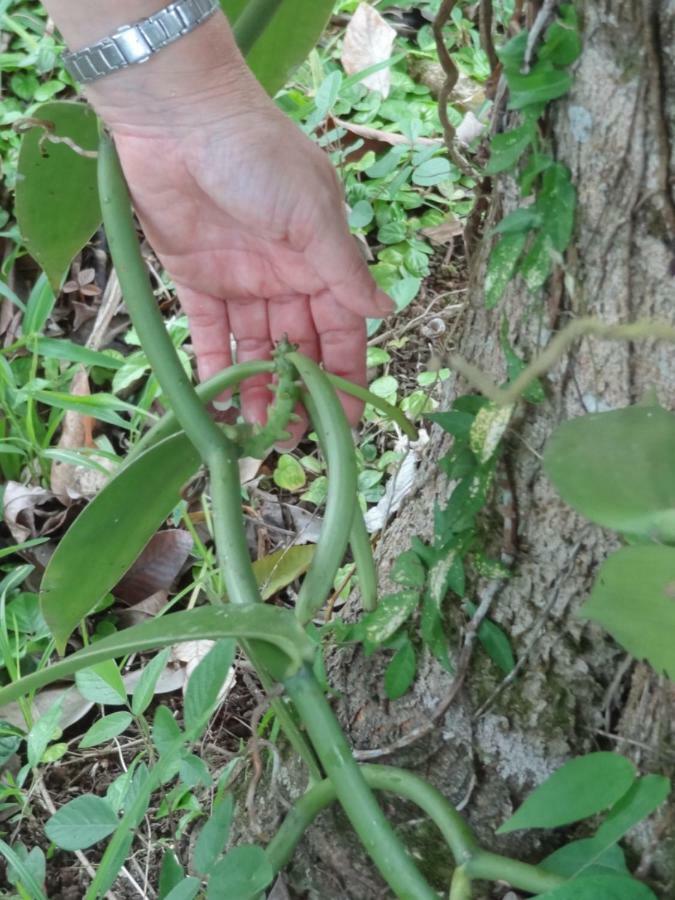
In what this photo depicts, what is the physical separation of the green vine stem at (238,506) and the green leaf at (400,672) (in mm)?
90

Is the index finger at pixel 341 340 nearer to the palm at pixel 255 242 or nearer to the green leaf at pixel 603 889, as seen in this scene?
the palm at pixel 255 242

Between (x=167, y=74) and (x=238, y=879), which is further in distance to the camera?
(x=167, y=74)

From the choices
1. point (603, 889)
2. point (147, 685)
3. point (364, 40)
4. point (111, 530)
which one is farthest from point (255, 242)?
point (364, 40)

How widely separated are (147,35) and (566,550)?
53 cm

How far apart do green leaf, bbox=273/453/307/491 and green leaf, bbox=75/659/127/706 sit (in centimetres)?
46

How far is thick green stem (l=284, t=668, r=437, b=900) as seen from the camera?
0.54m

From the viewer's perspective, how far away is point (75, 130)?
2.78 ft

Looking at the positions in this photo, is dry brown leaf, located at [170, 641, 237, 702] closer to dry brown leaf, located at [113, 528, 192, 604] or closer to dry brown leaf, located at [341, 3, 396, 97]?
dry brown leaf, located at [113, 528, 192, 604]

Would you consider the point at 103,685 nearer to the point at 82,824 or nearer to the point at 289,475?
the point at 82,824

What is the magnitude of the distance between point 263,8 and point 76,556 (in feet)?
1.67

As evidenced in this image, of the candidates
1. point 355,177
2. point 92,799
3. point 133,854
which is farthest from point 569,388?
point 355,177

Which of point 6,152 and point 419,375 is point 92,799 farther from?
point 6,152

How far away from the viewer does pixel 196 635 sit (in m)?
0.50

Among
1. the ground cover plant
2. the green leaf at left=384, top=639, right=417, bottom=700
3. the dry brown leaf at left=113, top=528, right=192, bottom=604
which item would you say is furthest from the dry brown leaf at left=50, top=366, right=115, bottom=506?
the green leaf at left=384, top=639, right=417, bottom=700
